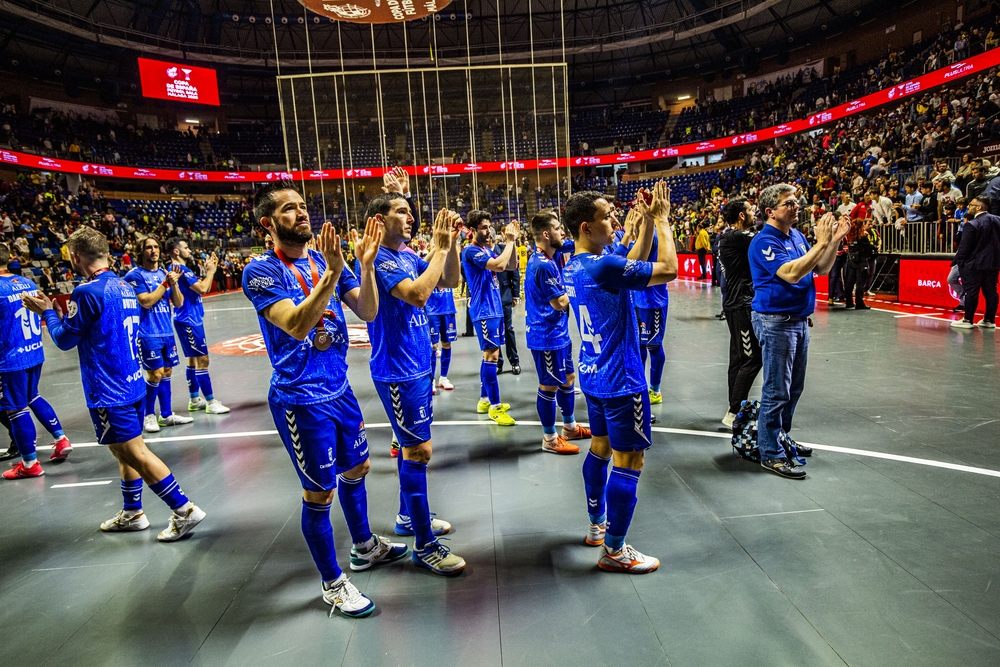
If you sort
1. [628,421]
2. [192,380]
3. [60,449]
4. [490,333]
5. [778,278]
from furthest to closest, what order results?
[192,380], [490,333], [60,449], [778,278], [628,421]

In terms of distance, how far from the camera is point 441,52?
3384 cm

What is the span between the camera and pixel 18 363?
185 inches

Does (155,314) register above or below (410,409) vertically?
above

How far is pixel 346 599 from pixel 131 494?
2087 mm

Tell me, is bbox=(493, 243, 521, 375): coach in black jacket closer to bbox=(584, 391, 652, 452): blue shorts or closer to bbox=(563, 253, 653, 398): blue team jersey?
bbox=(563, 253, 653, 398): blue team jersey

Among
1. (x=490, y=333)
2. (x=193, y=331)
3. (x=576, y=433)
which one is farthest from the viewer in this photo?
(x=193, y=331)

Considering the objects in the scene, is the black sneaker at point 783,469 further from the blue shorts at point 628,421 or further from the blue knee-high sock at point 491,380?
the blue knee-high sock at point 491,380

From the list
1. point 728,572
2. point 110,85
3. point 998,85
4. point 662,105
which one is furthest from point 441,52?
point 728,572

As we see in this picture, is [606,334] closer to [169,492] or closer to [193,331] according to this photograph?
[169,492]

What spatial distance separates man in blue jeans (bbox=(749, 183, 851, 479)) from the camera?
3.88 m

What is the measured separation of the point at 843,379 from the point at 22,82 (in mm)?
37483

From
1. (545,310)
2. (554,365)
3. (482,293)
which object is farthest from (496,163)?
(554,365)

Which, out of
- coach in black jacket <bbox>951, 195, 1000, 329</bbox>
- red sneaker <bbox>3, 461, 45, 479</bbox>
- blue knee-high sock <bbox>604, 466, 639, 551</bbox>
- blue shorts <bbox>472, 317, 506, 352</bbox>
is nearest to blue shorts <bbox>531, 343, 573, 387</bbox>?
blue shorts <bbox>472, 317, 506, 352</bbox>

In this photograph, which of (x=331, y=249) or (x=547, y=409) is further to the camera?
(x=547, y=409)
